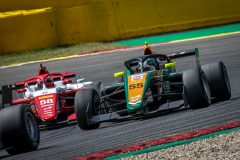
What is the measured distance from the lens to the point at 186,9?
70.1 feet

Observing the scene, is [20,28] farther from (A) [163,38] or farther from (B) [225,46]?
(B) [225,46]

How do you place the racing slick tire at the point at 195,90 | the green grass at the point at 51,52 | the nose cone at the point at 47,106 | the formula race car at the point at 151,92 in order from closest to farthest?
1. the racing slick tire at the point at 195,90
2. the formula race car at the point at 151,92
3. the nose cone at the point at 47,106
4. the green grass at the point at 51,52

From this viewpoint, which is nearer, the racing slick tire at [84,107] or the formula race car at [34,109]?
the formula race car at [34,109]

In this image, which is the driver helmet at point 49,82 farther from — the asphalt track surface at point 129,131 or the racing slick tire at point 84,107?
the racing slick tire at point 84,107

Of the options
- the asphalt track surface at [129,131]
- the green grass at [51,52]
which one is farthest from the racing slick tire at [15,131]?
the green grass at [51,52]

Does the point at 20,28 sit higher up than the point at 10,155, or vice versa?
the point at 20,28

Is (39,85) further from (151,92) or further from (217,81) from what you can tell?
(217,81)

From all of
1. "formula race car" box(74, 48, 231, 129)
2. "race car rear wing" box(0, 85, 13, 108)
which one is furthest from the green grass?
"race car rear wing" box(0, 85, 13, 108)

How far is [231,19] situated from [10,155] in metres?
13.5

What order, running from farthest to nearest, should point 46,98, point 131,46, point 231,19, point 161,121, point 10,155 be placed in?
1. point 231,19
2. point 131,46
3. point 46,98
4. point 161,121
5. point 10,155

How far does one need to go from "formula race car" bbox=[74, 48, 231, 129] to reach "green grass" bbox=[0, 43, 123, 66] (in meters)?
8.95

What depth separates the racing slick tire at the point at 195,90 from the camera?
9836mm

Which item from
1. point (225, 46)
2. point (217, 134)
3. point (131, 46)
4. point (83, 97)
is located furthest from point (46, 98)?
point (131, 46)

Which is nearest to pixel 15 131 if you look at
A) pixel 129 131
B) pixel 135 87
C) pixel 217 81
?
pixel 129 131
